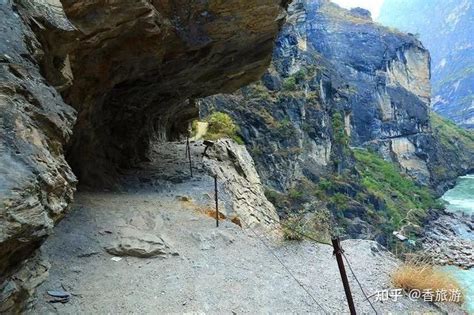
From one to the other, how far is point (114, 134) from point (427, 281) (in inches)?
476

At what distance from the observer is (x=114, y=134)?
1636 cm

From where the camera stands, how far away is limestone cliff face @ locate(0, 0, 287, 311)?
4.79 m

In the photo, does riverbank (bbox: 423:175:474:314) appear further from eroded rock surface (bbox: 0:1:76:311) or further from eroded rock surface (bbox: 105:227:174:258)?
eroded rock surface (bbox: 0:1:76:311)

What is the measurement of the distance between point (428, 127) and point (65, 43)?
429ft

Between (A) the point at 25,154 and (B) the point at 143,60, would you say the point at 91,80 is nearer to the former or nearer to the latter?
(B) the point at 143,60

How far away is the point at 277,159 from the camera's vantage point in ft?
184

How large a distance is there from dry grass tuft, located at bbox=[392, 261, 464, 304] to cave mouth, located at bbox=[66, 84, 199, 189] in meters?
8.62

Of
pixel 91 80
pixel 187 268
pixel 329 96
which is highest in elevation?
pixel 329 96

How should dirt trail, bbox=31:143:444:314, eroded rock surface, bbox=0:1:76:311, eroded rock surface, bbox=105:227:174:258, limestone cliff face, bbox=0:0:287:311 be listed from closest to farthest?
eroded rock surface, bbox=0:1:76:311
limestone cliff face, bbox=0:0:287:311
dirt trail, bbox=31:143:444:314
eroded rock surface, bbox=105:227:174:258

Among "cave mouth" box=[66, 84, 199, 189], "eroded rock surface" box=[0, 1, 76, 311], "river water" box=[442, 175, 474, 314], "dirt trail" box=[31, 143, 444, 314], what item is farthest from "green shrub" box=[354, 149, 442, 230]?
"eroded rock surface" box=[0, 1, 76, 311]

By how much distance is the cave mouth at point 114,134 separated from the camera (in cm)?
1263

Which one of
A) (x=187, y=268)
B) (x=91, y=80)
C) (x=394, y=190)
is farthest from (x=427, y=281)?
(x=394, y=190)

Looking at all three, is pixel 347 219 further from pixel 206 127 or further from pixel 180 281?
pixel 180 281

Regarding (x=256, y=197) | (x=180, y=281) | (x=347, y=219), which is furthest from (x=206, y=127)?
(x=347, y=219)
